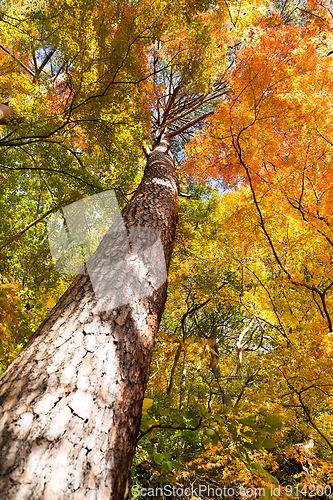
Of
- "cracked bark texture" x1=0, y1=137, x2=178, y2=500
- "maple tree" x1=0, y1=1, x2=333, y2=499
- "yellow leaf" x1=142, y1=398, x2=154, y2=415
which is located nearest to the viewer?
"cracked bark texture" x1=0, y1=137, x2=178, y2=500

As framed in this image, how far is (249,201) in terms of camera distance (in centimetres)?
591

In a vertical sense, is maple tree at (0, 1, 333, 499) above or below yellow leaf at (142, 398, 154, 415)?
above

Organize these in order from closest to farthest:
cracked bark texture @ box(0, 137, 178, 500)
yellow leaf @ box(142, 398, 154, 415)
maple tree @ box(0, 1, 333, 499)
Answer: cracked bark texture @ box(0, 137, 178, 500)
maple tree @ box(0, 1, 333, 499)
yellow leaf @ box(142, 398, 154, 415)

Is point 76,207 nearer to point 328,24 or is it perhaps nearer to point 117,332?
point 117,332

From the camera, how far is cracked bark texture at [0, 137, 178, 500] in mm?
668

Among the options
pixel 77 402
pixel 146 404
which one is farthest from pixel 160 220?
pixel 77 402

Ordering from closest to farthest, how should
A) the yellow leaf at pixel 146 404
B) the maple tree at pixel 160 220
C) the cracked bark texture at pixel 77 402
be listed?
1. the cracked bark texture at pixel 77 402
2. the maple tree at pixel 160 220
3. the yellow leaf at pixel 146 404

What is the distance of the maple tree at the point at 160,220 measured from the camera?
2.87ft

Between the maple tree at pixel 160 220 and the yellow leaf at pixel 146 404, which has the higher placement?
the maple tree at pixel 160 220

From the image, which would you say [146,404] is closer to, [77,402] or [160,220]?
[77,402]

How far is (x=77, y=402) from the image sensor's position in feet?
2.79

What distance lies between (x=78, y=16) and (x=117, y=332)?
3967 millimetres

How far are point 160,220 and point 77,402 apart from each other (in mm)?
1741

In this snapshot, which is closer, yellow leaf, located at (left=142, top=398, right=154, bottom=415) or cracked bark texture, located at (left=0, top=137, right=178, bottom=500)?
cracked bark texture, located at (left=0, top=137, right=178, bottom=500)
